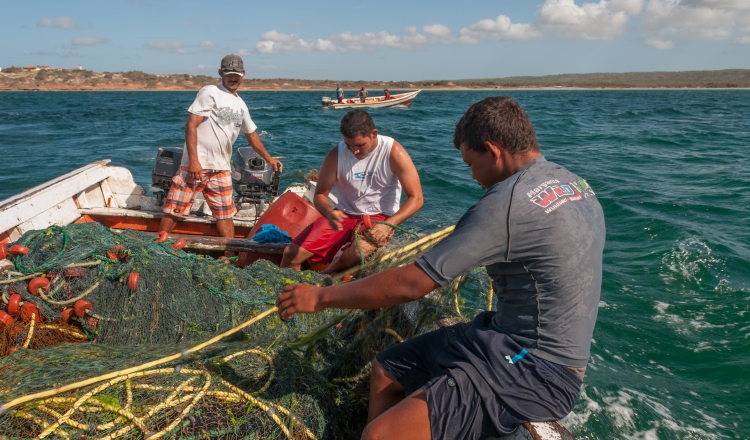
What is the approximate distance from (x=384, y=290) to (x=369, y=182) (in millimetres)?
2932

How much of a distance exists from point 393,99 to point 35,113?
29.2 meters

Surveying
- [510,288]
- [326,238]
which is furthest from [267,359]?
[326,238]

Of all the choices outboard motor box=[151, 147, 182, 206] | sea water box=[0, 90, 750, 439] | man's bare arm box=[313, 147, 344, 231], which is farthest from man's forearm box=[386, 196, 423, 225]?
outboard motor box=[151, 147, 182, 206]

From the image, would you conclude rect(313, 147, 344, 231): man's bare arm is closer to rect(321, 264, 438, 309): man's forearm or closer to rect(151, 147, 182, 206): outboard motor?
rect(321, 264, 438, 309): man's forearm

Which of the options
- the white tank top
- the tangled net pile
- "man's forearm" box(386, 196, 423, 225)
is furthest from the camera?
the white tank top

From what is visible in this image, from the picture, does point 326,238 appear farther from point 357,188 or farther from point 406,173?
point 406,173

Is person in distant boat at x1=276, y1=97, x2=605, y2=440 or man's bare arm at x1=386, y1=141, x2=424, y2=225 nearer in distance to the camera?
person in distant boat at x1=276, y1=97, x2=605, y2=440

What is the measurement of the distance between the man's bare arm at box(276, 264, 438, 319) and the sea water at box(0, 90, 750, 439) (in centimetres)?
338

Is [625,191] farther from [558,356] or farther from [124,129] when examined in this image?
[124,129]

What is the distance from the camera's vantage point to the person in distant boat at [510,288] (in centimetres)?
203

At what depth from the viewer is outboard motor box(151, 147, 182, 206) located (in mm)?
7437

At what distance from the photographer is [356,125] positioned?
460 cm

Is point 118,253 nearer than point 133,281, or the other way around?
point 133,281

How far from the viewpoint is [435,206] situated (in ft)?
41.2
